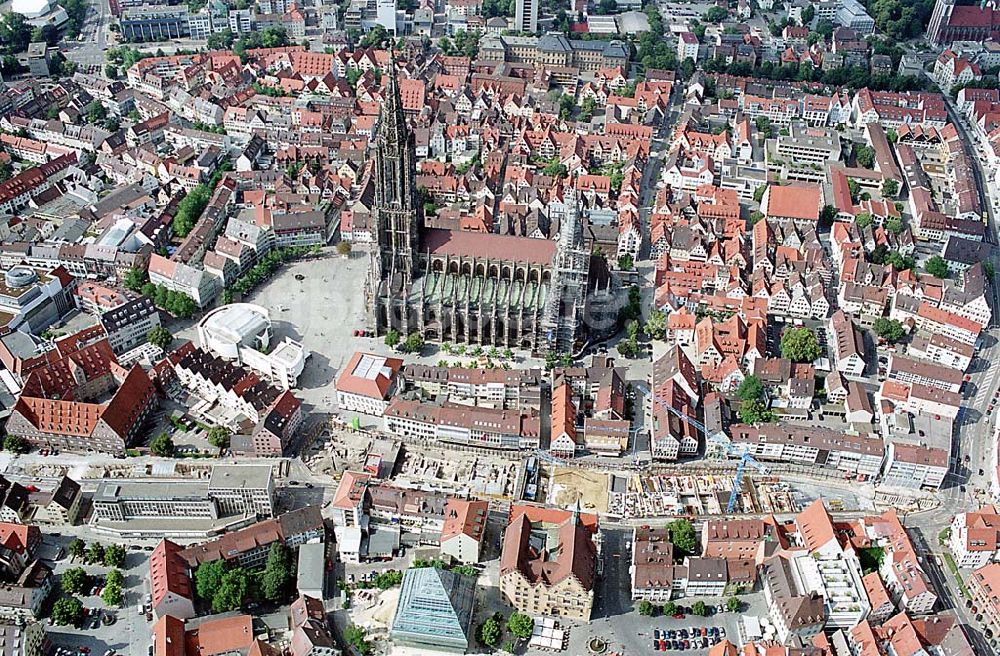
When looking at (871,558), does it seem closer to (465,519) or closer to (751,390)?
(751,390)

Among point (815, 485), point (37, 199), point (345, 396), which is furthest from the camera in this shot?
point (37, 199)

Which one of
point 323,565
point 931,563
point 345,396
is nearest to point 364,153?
point 345,396

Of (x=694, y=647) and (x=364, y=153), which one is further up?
(x=364, y=153)

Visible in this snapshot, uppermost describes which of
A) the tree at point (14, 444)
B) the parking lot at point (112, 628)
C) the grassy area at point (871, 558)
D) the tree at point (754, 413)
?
the tree at point (754, 413)

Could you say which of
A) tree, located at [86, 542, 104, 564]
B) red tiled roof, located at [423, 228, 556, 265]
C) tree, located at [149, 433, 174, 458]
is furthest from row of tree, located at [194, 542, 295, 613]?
red tiled roof, located at [423, 228, 556, 265]

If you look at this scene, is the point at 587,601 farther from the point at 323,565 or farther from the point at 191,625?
the point at 191,625

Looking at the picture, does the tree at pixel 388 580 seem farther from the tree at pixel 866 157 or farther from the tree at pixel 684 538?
the tree at pixel 866 157

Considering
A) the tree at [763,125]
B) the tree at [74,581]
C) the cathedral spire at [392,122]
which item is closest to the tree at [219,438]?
the tree at [74,581]

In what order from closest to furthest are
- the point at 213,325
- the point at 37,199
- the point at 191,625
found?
the point at 191,625 < the point at 213,325 < the point at 37,199
